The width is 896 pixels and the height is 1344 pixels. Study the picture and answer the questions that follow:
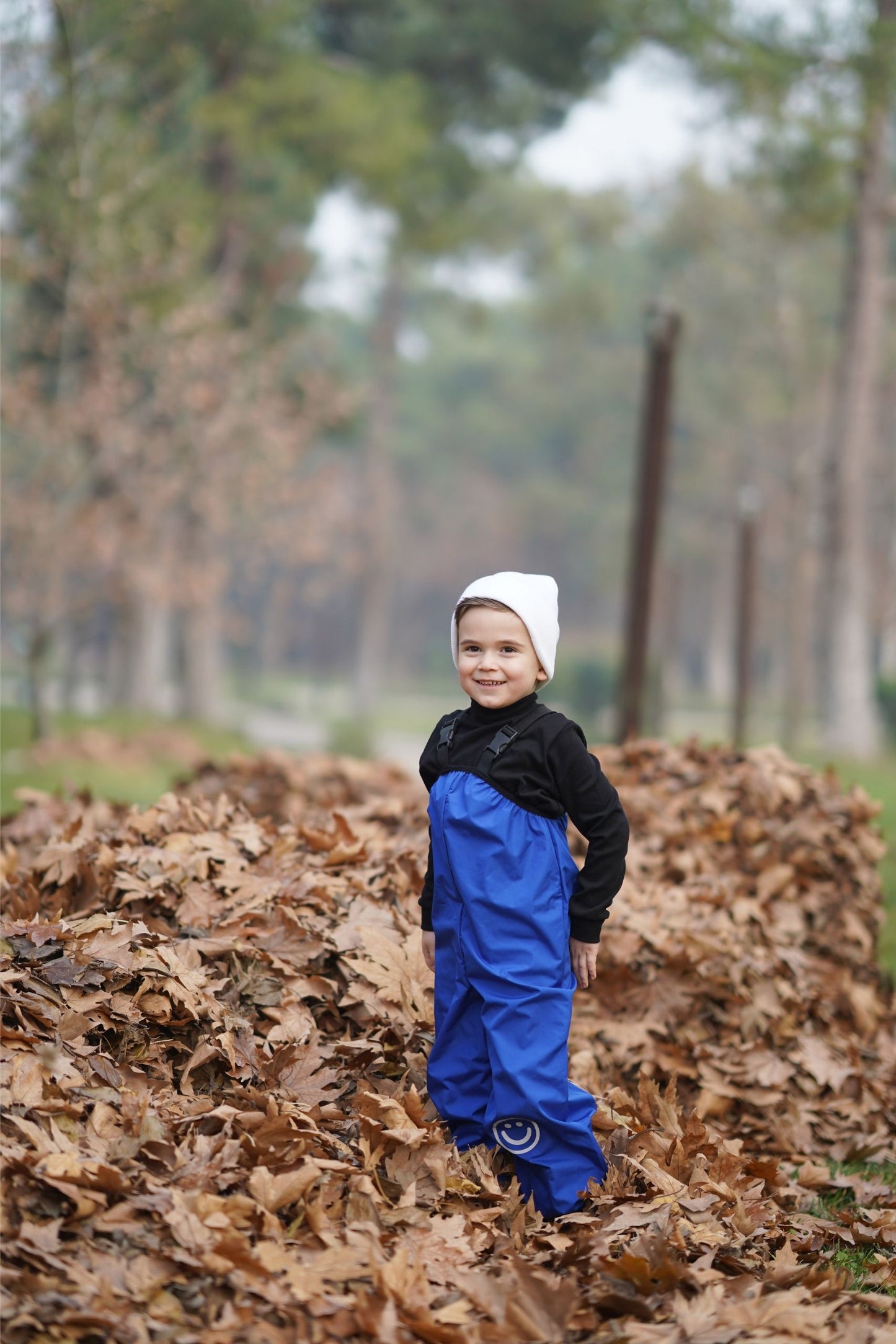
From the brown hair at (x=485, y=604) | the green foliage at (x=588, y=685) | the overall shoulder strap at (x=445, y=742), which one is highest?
the brown hair at (x=485, y=604)

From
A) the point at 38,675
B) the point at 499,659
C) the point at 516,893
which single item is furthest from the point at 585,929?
the point at 38,675

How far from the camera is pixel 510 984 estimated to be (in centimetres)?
311

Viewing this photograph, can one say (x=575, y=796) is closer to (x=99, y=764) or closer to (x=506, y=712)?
(x=506, y=712)

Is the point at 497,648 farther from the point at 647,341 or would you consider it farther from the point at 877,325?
the point at 877,325

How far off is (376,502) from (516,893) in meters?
33.2

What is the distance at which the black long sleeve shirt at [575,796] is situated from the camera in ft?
10.5

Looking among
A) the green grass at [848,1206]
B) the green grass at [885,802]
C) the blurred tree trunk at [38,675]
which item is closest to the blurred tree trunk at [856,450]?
the green grass at [885,802]

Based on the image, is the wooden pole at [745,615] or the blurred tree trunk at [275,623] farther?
the blurred tree trunk at [275,623]

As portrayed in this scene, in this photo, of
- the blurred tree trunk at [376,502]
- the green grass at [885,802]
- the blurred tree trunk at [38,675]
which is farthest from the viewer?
the blurred tree trunk at [376,502]

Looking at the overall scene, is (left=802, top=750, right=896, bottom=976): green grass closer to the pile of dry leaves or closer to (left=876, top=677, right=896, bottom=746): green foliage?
the pile of dry leaves

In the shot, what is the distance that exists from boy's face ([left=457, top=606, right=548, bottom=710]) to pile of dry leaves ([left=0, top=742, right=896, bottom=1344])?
1.03m

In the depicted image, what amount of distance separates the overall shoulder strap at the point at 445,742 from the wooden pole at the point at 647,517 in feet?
17.9

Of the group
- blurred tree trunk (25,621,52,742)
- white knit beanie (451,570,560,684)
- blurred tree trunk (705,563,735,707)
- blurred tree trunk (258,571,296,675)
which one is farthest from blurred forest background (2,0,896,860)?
blurred tree trunk (258,571,296,675)

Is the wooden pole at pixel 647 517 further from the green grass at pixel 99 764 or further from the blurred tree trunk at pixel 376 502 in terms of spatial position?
the blurred tree trunk at pixel 376 502
